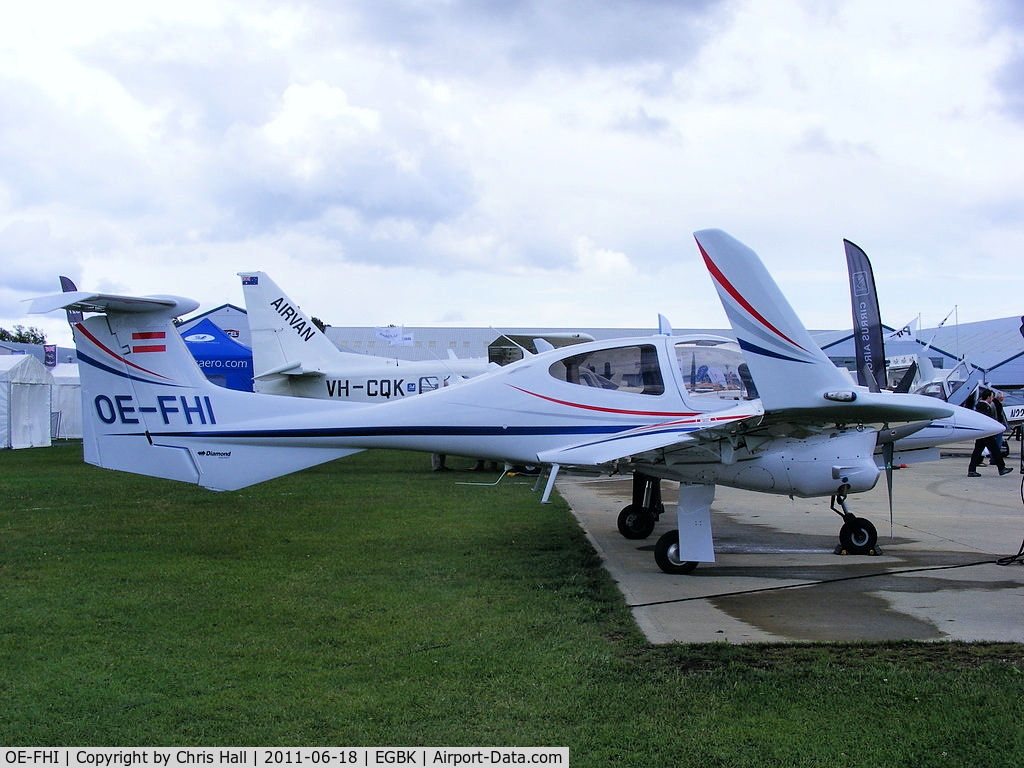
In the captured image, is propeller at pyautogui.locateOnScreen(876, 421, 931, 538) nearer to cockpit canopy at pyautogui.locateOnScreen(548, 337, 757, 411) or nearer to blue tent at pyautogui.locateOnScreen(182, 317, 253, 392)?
cockpit canopy at pyautogui.locateOnScreen(548, 337, 757, 411)

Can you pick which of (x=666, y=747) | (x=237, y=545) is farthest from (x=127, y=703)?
(x=237, y=545)

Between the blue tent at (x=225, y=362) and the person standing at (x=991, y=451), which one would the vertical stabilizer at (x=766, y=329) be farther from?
the blue tent at (x=225, y=362)

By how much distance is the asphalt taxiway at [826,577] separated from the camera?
20.0ft

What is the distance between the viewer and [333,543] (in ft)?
31.8

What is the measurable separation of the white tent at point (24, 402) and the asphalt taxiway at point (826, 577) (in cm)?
2274

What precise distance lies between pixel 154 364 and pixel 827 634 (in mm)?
7008

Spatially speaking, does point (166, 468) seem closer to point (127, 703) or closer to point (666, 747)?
point (127, 703)

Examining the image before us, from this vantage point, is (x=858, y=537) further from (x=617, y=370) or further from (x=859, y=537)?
(x=617, y=370)

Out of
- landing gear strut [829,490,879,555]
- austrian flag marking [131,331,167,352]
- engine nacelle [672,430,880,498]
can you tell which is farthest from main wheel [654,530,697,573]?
austrian flag marking [131,331,167,352]

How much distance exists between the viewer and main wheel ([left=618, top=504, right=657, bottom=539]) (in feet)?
34.1

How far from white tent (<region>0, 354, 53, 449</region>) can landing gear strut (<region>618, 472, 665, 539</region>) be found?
24741 millimetres

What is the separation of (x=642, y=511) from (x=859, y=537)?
2541 millimetres

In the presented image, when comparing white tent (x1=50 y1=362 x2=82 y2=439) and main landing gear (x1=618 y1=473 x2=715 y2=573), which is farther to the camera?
white tent (x1=50 y1=362 x2=82 y2=439)

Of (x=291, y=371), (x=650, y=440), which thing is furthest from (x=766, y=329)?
(x=291, y=371)
